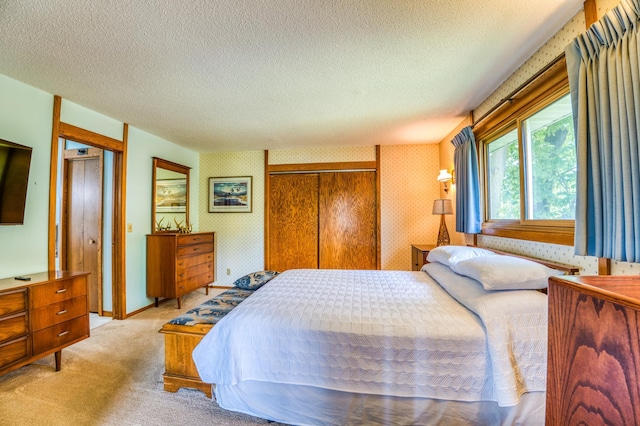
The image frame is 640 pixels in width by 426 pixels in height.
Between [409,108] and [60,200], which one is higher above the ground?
[409,108]

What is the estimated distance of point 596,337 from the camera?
0.52 metres

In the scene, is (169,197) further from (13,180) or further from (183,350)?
(183,350)

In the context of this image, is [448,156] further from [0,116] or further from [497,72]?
[0,116]

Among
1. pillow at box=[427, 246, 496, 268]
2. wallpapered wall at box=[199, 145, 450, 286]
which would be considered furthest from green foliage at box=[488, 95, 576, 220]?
wallpapered wall at box=[199, 145, 450, 286]

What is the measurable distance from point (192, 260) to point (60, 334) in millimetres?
1722

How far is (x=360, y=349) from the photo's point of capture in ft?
4.35

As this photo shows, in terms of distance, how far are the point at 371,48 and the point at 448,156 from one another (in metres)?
2.43

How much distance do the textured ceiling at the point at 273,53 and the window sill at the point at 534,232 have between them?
1.28 m

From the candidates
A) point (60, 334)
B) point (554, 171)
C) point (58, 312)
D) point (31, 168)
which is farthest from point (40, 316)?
point (554, 171)

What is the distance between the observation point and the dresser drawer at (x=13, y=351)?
1.71m

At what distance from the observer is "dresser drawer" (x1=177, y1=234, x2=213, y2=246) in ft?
11.5

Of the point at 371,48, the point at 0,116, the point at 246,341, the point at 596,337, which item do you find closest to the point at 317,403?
the point at 246,341

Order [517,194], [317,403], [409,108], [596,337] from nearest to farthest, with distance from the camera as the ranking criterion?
[596,337] < [317,403] < [517,194] < [409,108]

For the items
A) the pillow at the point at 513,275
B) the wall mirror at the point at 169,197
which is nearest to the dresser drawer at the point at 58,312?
the wall mirror at the point at 169,197
